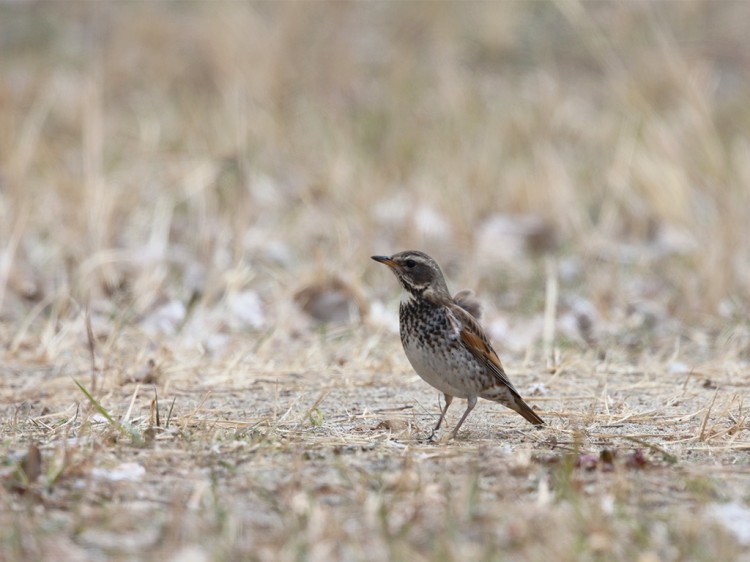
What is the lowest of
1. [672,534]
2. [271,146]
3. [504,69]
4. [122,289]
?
A: [672,534]

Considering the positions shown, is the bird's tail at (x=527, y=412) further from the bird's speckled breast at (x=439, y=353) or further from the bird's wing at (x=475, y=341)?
the bird's speckled breast at (x=439, y=353)

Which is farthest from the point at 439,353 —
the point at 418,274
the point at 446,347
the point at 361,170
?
the point at 361,170

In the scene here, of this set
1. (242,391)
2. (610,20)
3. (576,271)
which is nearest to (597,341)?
(576,271)

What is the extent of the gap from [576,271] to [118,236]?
347cm

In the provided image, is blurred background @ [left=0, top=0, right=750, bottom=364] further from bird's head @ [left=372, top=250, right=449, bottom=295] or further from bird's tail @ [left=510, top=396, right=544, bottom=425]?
bird's tail @ [left=510, top=396, right=544, bottom=425]

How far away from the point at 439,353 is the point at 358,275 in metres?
3.39

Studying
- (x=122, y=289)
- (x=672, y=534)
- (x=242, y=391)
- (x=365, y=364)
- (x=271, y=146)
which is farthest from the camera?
(x=271, y=146)

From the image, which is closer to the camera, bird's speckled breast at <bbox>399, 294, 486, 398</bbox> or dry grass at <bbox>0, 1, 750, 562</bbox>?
dry grass at <bbox>0, 1, 750, 562</bbox>

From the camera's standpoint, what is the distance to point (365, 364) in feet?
22.3

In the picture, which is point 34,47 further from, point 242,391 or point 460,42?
point 242,391

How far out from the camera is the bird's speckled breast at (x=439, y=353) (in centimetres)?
530

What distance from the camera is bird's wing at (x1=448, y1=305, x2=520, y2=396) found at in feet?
17.7

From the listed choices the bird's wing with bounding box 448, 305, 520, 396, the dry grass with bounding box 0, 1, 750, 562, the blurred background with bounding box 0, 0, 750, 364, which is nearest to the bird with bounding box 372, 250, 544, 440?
the bird's wing with bounding box 448, 305, 520, 396

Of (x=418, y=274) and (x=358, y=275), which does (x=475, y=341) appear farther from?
(x=358, y=275)
